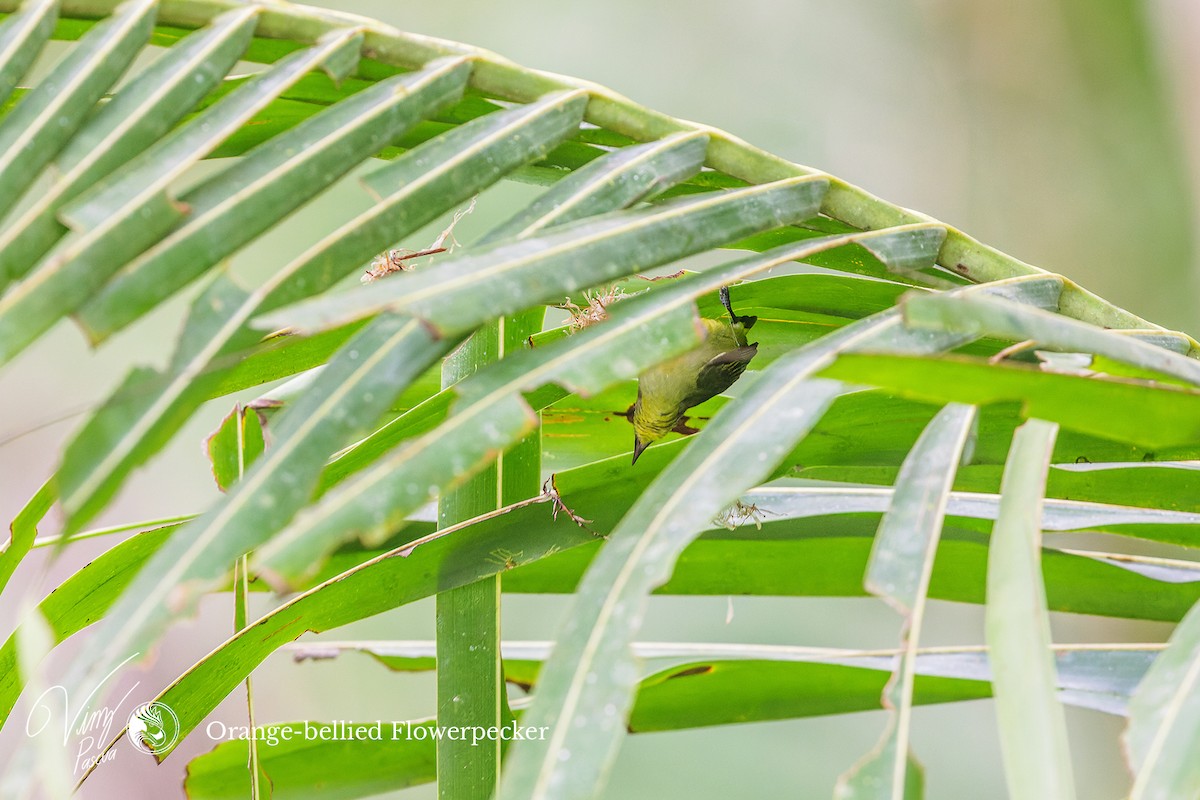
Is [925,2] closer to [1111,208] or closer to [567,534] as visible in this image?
[1111,208]

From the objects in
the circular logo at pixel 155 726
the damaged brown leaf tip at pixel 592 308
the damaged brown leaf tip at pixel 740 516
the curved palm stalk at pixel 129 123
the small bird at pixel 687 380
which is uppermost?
the curved palm stalk at pixel 129 123

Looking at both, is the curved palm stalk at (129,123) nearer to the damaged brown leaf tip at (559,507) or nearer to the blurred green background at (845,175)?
the damaged brown leaf tip at (559,507)

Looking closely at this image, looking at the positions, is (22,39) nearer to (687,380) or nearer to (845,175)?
(687,380)

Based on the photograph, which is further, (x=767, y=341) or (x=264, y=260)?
(x=264, y=260)

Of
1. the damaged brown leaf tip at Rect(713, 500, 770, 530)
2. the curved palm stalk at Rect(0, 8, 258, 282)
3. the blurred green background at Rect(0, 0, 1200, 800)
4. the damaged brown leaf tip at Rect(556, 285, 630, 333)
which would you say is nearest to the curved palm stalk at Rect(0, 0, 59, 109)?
the curved palm stalk at Rect(0, 8, 258, 282)

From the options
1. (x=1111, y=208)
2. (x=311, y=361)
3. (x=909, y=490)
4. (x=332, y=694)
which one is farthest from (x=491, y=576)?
(x=1111, y=208)

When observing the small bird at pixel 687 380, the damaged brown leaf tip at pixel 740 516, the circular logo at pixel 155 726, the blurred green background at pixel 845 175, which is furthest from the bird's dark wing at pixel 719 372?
the blurred green background at pixel 845 175
